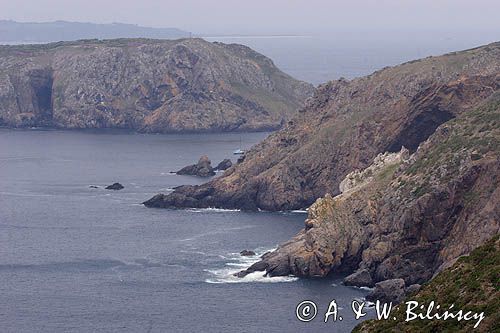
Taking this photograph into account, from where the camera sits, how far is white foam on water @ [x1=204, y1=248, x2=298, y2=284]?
357 feet

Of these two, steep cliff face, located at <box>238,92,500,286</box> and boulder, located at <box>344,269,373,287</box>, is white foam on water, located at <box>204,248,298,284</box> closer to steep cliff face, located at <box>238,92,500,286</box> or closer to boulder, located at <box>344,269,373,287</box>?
steep cliff face, located at <box>238,92,500,286</box>

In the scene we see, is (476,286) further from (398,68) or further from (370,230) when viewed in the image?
(398,68)

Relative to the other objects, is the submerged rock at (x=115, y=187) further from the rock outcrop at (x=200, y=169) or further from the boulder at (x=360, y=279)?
the boulder at (x=360, y=279)

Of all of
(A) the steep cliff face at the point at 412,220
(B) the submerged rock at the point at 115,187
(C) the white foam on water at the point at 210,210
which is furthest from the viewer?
(B) the submerged rock at the point at 115,187

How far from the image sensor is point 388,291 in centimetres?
9988

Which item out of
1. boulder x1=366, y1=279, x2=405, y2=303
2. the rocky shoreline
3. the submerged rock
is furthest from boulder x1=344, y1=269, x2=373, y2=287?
the submerged rock

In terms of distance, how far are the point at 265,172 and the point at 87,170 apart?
139 feet

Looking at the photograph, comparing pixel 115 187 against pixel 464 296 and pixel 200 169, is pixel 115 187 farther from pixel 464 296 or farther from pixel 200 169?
pixel 464 296

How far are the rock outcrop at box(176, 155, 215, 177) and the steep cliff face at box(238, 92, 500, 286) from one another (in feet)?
191

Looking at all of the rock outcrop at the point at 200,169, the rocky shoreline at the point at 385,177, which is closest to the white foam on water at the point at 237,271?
the rocky shoreline at the point at 385,177

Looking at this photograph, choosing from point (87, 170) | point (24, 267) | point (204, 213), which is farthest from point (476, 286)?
point (87, 170)

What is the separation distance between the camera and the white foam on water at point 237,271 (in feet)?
357

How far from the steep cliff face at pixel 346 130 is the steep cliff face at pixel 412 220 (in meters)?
18.2

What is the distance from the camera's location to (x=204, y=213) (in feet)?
478
